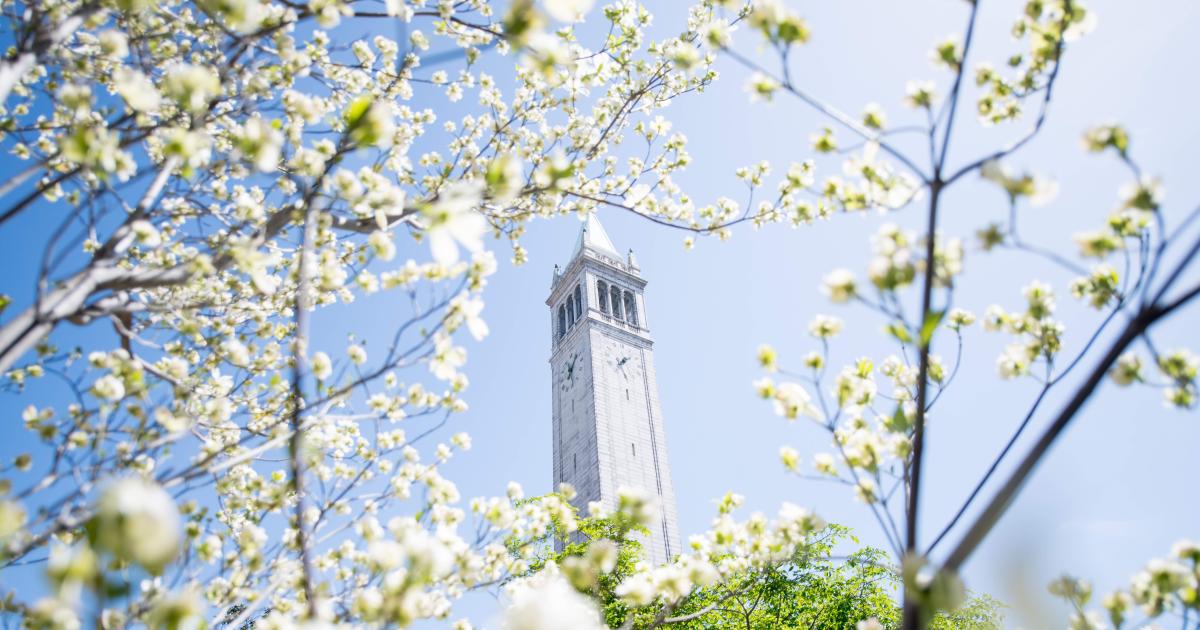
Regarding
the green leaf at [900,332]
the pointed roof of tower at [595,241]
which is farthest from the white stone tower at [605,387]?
the green leaf at [900,332]

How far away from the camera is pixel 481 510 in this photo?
248 cm

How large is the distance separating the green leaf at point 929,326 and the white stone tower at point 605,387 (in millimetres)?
23097

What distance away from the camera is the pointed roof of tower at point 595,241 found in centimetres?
3316

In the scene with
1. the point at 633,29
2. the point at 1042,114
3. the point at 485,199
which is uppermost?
the point at 633,29

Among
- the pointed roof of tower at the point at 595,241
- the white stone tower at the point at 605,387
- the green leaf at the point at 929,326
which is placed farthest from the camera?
the pointed roof of tower at the point at 595,241

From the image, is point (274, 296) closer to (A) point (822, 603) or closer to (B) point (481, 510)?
(B) point (481, 510)

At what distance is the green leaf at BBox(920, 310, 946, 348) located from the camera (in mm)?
1151

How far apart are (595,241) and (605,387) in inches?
359

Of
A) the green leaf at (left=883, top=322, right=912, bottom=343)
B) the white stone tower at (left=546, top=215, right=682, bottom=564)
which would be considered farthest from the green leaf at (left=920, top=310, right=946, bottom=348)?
the white stone tower at (left=546, top=215, right=682, bottom=564)

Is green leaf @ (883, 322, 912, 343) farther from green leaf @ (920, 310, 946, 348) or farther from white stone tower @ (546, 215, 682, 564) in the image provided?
white stone tower @ (546, 215, 682, 564)

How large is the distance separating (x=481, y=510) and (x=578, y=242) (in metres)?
32.0

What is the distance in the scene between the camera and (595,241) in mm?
33875

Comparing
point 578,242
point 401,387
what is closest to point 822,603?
point 401,387

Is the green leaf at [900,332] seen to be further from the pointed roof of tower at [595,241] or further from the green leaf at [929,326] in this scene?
the pointed roof of tower at [595,241]
